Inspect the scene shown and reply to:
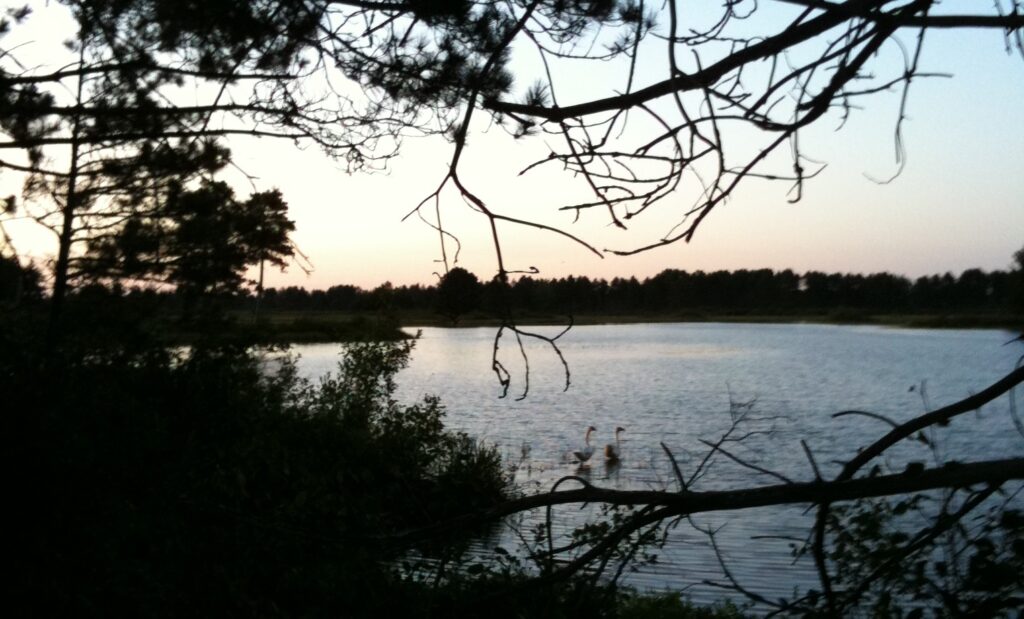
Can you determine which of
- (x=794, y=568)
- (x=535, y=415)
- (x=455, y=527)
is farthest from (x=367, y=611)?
(x=535, y=415)

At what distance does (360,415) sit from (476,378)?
38.2 ft

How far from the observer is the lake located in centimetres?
827

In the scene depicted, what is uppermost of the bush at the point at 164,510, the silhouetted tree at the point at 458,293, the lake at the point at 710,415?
the silhouetted tree at the point at 458,293

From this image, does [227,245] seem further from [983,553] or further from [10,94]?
[983,553]

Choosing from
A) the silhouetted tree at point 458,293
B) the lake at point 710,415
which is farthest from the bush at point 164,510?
the lake at point 710,415

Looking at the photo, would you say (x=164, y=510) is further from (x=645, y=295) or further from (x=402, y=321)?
(x=402, y=321)

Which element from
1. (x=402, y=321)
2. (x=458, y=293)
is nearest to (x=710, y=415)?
(x=402, y=321)

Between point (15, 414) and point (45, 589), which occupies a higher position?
point (15, 414)

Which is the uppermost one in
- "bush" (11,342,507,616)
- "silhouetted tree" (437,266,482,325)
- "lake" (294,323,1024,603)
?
"silhouetted tree" (437,266,482,325)

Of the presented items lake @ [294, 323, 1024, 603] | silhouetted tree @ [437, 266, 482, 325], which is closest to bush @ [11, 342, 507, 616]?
silhouetted tree @ [437, 266, 482, 325]

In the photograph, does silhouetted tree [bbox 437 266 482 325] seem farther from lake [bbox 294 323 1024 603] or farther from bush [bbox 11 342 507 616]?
lake [bbox 294 323 1024 603]

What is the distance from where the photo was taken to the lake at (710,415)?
27.1ft

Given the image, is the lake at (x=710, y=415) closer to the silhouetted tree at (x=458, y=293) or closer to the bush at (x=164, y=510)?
the silhouetted tree at (x=458, y=293)

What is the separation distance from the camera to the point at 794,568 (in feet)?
26.7
